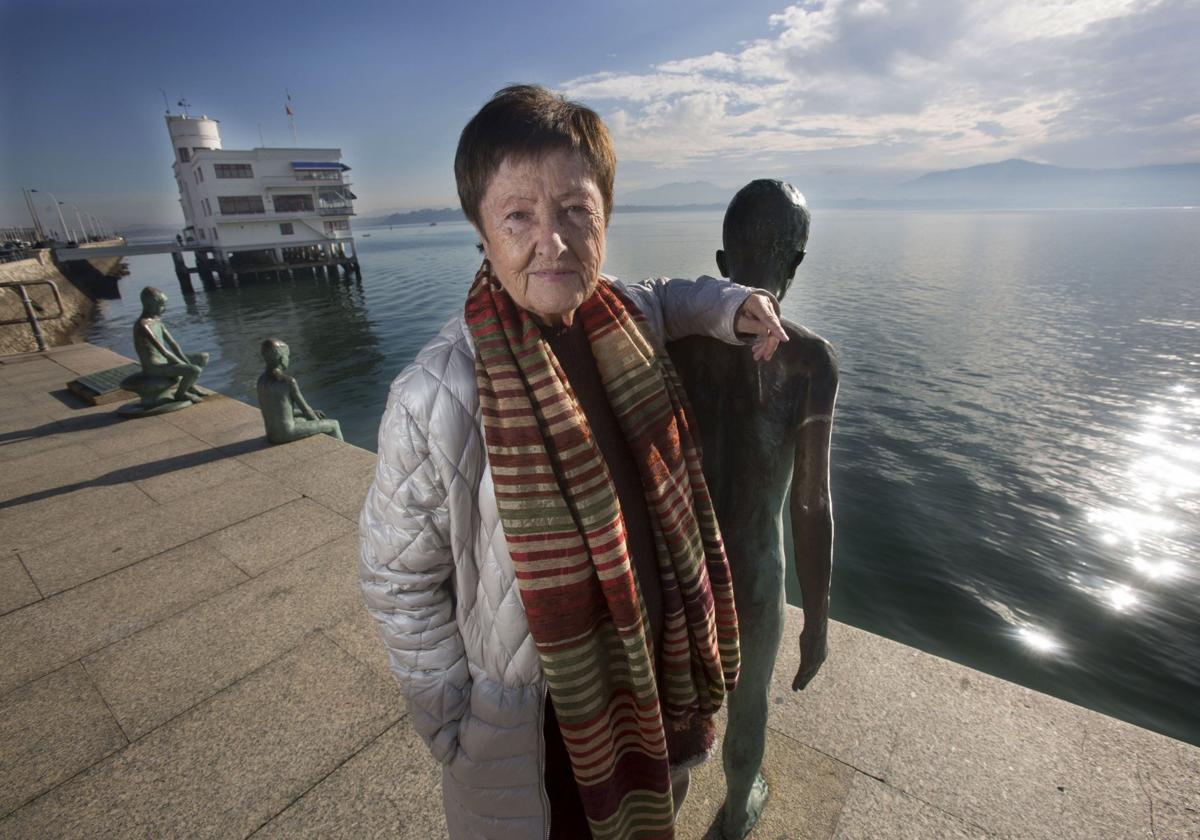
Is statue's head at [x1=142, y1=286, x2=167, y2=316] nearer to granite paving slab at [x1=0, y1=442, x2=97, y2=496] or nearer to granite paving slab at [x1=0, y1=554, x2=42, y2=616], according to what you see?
granite paving slab at [x1=0, y1=442, x2=97, y2=496]

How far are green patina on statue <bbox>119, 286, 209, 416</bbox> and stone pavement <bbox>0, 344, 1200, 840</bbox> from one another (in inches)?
160

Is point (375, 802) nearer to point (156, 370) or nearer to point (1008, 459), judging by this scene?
point (156, 370)

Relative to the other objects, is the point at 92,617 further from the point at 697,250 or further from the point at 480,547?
the point at 697,250

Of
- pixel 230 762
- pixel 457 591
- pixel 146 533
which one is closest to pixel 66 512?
pixel 146 533

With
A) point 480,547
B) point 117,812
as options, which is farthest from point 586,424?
point 117,812

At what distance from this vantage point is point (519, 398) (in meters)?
1.37

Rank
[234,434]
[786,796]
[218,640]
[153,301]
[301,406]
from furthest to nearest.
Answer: [153,301] → [234,434] → [301,406] → [218,640] → [786,796]

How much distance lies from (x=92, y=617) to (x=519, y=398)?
438 centimetres

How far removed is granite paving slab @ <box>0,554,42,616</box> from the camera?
13.1 feet

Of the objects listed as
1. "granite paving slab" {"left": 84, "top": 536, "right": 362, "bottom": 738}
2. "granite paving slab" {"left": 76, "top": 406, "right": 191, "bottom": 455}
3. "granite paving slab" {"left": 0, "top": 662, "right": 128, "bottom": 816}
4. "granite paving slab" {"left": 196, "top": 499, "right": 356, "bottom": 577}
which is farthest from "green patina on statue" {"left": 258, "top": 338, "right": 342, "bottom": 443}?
"granite paving slab" {"left": 0, "top": 662, "right": 128, "bottom": 816}

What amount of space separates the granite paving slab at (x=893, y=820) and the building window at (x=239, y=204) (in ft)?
184

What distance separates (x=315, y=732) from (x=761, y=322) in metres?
3.04

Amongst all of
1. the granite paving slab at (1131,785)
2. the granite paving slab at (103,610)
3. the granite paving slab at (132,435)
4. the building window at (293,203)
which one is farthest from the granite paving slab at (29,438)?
the building window at (293,203)

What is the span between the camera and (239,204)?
45.8m
